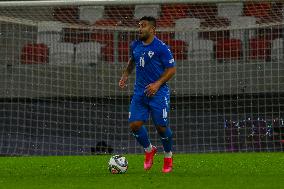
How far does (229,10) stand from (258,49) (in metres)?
1.32

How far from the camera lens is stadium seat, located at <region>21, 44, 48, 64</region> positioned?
1622 cm

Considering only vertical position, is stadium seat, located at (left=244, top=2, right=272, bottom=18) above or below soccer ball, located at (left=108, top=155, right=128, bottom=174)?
above

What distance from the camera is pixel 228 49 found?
1633cm

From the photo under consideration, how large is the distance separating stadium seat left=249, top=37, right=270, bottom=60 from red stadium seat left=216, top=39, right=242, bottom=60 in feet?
0.94

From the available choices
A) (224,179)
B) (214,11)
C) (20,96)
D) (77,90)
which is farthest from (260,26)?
(224,179)

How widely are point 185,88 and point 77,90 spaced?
8.41 ft

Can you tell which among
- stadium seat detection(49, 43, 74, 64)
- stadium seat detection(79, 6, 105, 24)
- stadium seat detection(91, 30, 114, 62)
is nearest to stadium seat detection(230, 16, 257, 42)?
stadium seat detection(91, 30, 114, 62)

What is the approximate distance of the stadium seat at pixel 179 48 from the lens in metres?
16.3

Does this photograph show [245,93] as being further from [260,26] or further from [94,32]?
[94,32]

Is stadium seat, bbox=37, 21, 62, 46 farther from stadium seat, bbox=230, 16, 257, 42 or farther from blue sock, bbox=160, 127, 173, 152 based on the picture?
blue sock, bbox=160, 127, 173, 152

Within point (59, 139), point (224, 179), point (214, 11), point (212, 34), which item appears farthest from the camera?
point (59, 139)

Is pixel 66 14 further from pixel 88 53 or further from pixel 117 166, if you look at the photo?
pixel 117 166

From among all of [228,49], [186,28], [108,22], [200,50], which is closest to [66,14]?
[108,22]

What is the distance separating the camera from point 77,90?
1661cm
